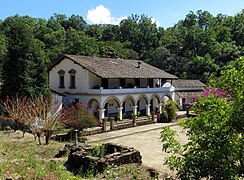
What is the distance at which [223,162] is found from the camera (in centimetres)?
646

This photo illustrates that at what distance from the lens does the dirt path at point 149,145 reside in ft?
46.3

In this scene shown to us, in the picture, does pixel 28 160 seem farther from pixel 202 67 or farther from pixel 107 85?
pixel 202 67

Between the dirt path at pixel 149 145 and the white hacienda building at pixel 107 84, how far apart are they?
7358 millimetres

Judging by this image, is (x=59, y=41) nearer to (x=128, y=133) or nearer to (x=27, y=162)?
(x=128, y=133)

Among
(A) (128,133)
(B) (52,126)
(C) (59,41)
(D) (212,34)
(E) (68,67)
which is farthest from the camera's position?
(C) (59,41)

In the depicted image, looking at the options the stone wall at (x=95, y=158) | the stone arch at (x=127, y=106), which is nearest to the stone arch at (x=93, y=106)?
the stone arch at (x=127, y=106)

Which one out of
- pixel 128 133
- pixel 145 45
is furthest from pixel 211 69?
pixel 128 133

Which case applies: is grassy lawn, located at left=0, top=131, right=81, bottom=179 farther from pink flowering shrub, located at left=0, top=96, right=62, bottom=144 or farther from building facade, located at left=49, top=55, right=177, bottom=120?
building facade, located at left=49, top=55, right=177, bottom=120

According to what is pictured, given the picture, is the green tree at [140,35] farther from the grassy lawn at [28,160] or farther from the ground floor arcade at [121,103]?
the grassy lawn at [28,160]

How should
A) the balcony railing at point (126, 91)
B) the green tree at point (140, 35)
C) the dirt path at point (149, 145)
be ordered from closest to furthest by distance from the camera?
1. the dirt path at point (149, 145)
2. the balcony railing at point (126, 91)
3. the green tree at point (140, 35)

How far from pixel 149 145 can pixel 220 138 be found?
1237cm

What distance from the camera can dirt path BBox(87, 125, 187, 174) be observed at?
46.3ft

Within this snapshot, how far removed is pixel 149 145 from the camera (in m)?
18.8

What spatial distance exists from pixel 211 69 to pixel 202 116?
4952 cm
